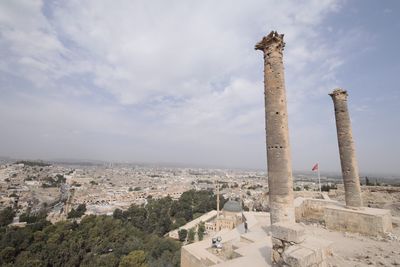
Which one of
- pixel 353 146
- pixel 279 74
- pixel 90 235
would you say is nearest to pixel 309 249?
pixel 279 74

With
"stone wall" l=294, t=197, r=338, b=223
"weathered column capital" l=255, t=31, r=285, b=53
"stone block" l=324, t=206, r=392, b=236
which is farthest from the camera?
"stone wall" l=294, t=197, r=338, b=223

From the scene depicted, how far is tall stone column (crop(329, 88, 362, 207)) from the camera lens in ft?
33.7

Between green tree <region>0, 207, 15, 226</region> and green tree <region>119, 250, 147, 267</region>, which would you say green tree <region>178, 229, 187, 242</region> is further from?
green tree <region>0, 207, 15, 226</region>

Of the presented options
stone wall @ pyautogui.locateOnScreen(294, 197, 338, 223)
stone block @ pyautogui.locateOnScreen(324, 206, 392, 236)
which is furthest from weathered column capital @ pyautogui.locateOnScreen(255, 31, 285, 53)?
stone wall @ pyautogui.locateOnScreen(294, 197, 338, 223)

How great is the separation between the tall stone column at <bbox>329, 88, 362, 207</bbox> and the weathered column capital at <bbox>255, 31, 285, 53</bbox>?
4.68m

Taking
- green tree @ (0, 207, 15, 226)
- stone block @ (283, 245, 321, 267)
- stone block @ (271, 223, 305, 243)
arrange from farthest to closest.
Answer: green tree @ (0, 207, 15, 226) → stone block @ (271, 223, 305, 243) → stone block @ (283, 245, 321, 267)

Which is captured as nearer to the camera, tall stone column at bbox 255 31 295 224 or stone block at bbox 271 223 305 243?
stone block at bbox 271 223 305 243

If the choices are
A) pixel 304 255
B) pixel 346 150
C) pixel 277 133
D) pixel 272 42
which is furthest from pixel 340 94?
pixel 304 255

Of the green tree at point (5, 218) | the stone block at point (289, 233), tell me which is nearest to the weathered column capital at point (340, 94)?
the stone block at point (289, 233)

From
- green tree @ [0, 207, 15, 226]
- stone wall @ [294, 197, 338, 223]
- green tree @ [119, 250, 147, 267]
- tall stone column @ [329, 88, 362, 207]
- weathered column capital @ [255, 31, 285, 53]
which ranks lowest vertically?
green tree @ [0, 207, 15, 226]

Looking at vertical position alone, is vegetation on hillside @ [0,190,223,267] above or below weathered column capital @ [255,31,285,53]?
below

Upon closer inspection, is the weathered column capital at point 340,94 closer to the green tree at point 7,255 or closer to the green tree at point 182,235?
the green tree at point 182,235

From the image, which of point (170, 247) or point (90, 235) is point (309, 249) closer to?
point (170, 247)

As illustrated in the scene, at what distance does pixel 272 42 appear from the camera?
27.8 ft
